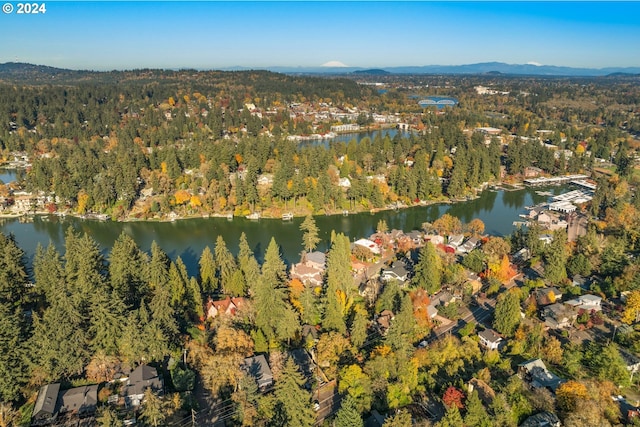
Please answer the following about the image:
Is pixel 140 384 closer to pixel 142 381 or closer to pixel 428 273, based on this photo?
pixel 142 381

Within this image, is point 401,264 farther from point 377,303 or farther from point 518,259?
point 518,259

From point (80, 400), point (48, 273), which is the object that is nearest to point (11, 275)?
point (48, 273)

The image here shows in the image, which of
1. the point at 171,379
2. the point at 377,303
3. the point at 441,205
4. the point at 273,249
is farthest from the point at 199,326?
the point at 441,205

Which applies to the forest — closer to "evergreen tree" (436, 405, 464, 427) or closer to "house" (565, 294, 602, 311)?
"evergreen tree" (436, 405, 464, 427)

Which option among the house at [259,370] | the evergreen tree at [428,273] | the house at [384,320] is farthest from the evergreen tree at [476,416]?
the evergreen tree at [428,273]

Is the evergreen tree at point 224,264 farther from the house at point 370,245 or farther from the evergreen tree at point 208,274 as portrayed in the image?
the house at point 370,245

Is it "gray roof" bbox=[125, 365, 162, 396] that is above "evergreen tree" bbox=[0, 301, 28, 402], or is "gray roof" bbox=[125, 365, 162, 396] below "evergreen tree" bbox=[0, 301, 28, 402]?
below

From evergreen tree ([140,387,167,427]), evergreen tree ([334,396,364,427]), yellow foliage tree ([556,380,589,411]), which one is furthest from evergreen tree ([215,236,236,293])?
yellow foliage tree ([556,380,589,411])
